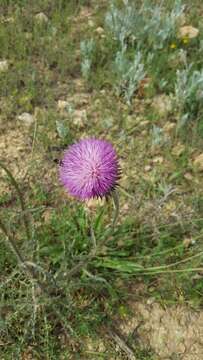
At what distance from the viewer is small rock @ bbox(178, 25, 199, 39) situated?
4.05 metres

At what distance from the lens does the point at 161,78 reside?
12.4 feet

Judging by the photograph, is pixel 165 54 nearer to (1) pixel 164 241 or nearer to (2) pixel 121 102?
(2) pixel 121 102

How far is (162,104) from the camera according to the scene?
362 centimetres

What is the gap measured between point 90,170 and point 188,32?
253 cm

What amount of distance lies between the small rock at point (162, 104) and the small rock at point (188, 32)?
0.71 metres

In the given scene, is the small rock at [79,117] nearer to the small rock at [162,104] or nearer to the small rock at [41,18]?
the small rock at [162,104]

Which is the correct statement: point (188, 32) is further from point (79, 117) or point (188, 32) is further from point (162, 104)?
point (79, 117)

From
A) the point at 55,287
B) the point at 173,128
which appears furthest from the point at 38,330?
the point at 173,128

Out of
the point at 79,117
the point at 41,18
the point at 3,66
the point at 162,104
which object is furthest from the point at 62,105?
the point at 41,18

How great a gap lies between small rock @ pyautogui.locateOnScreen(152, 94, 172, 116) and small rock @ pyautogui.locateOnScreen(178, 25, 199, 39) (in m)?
0.71

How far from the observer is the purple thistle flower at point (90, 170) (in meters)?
1.98

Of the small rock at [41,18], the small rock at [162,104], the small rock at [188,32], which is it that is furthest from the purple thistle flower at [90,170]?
the small rock at [188,32]

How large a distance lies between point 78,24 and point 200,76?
1294 mm

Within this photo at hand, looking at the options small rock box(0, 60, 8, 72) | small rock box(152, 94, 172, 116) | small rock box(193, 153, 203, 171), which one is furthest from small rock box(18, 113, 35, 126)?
small rock box(193, 153, 203, 171)
